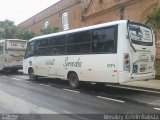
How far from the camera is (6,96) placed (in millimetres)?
13492

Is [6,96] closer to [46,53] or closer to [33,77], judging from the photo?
[46,53]

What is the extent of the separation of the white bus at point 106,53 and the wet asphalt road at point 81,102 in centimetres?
77

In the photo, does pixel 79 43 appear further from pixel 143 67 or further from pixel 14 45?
pixel 14 45

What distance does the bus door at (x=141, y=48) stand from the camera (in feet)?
43.0

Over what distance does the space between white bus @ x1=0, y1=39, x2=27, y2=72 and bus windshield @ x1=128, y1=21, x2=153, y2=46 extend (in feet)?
49.4

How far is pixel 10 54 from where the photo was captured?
1046 inches

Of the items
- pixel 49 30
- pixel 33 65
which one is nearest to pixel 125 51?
pixel 33 65

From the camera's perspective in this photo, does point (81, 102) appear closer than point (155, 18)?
Yes

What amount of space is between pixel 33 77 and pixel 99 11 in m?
10.6

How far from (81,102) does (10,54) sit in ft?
52.3

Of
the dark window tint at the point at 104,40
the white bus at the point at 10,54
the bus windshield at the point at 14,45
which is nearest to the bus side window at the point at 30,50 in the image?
the white bus at the point at 10,54

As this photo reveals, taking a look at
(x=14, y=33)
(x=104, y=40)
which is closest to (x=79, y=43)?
(x=104, y=40)

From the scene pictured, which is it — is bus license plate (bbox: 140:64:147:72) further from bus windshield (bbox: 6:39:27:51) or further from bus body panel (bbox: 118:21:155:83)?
bus windshield (bbox: 6:39:27:51)

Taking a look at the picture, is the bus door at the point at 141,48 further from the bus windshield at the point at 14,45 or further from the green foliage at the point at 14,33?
the green foliage at the point at 14,33
